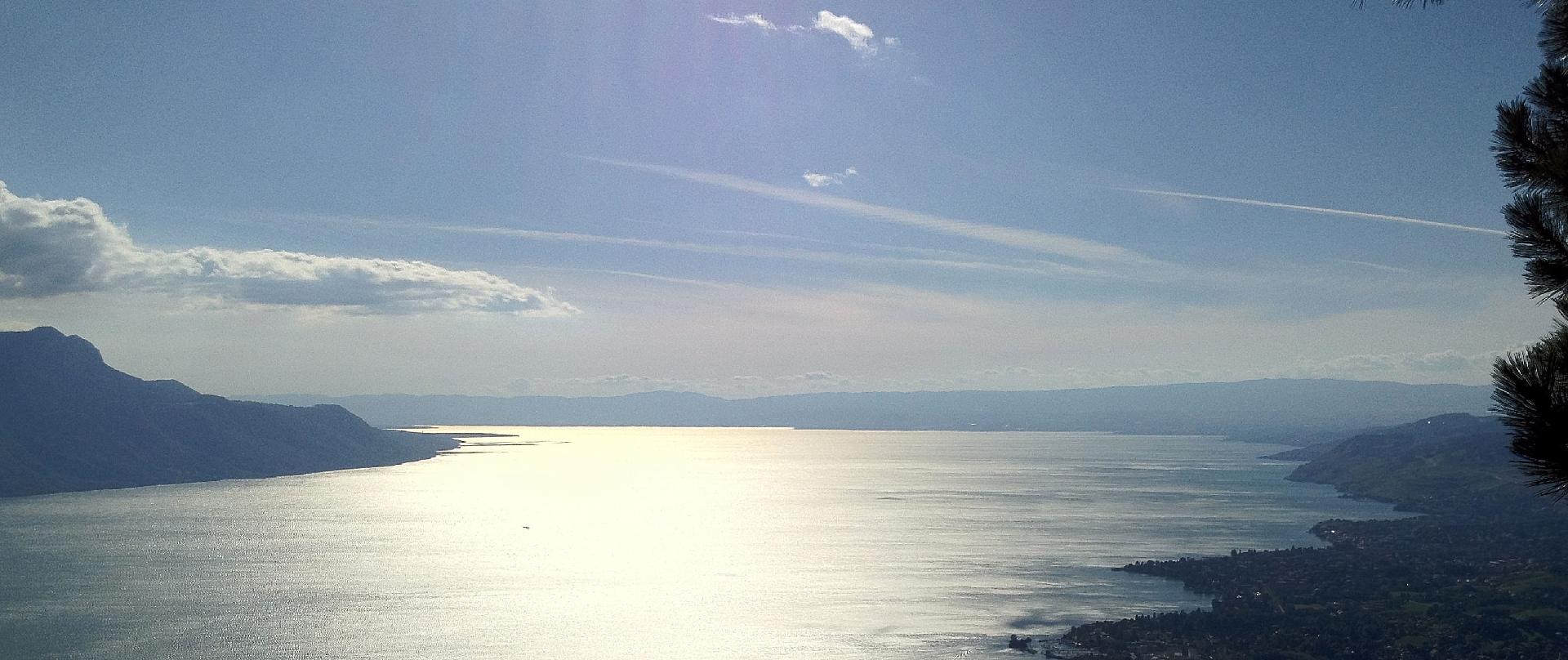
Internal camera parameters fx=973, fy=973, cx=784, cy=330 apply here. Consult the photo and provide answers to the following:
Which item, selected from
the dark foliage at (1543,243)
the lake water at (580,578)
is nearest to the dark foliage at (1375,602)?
the lake water at (580,578)

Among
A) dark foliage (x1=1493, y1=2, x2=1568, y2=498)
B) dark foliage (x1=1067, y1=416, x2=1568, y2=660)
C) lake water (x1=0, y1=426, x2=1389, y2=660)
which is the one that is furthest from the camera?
lake water (x1=0, y1=426, x2=1389, y2=660)

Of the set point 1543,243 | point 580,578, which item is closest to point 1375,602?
point 580,578

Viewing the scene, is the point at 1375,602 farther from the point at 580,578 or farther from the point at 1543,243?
the point at 1543,243

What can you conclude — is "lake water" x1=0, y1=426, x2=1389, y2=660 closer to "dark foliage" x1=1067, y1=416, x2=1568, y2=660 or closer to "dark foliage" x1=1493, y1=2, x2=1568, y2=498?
"dark foliage" x1=1067, y1=416, x2=1568, y2=660

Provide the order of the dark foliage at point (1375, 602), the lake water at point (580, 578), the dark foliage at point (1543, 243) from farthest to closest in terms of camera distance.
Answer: the lake water at point (580, 578)
the dark foliage at point (1375, 602)
the dark foliage at point (1543, 243)

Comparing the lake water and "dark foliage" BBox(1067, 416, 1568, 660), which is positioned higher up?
"dark foliage" BBox(1067, 416, 1568, 660)

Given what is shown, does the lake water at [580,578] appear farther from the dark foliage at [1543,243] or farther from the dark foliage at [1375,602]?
the dark foliage at [1543,243]

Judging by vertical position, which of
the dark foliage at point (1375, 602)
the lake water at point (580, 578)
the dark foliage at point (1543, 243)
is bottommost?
the lake water at point (580, 578)

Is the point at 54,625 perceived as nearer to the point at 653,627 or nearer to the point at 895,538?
the point at 653,627

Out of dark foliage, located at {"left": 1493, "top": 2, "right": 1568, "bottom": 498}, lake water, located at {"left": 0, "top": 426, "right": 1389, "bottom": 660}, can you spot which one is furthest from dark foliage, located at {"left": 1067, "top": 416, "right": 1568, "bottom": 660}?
dark foliage, located at {"left": 1493, "top": 2, "right": 1568, "bottom": 498}

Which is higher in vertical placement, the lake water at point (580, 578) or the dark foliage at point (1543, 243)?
the dark foliage at point (1543, 243)

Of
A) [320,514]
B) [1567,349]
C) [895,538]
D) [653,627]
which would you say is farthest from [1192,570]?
[320,514]
